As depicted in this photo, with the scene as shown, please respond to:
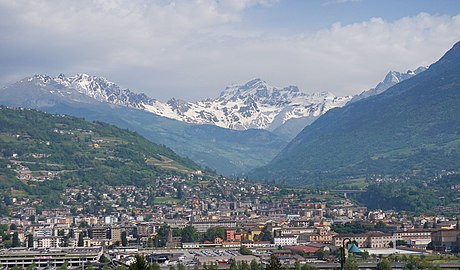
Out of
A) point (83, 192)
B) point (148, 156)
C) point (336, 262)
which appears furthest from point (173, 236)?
point (148, 156)

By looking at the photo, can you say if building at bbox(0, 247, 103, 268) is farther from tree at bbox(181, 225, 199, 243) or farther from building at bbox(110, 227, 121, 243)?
building at bbox(110, 227, 121, 243)

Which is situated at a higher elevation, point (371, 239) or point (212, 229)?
point (212, 229)

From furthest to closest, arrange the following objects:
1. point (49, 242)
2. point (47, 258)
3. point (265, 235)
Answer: point (265, 235)
point (49, 242)
point (47, 258)

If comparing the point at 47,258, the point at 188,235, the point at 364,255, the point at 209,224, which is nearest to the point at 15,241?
the point at 47,258

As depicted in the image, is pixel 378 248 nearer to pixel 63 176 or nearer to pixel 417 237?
pixel 417 237

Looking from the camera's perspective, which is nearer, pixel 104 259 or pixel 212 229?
pixel 104 259

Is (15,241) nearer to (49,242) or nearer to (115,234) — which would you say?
(49,242)

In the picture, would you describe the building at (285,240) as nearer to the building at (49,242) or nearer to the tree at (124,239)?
the tree at (124,239)

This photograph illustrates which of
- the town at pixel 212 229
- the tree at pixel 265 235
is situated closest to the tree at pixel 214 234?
the town at pixel 212 229
